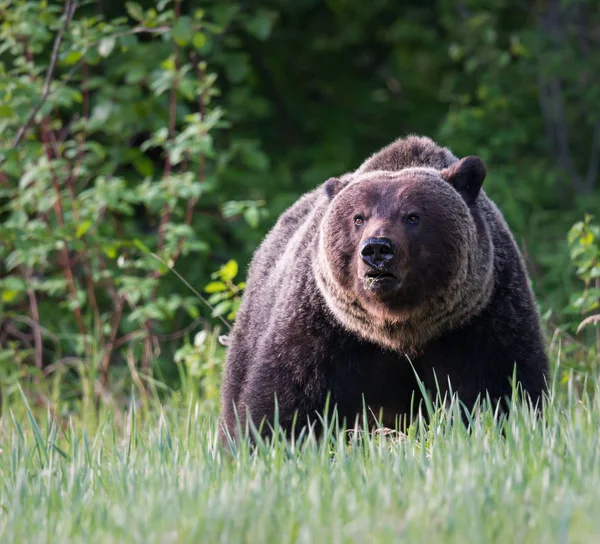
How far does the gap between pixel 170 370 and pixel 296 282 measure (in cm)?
356

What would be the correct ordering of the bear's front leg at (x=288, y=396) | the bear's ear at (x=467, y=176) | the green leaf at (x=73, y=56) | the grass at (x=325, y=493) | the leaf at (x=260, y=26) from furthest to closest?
the leaf at (x=260, y=26), the green leaf at (x=73, y=56), the bear's ear at (x=467, y=176), the bear's front leg at (x=288, y=396), the grass at (x=325, y=493)

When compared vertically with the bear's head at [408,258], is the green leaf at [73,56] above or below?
above

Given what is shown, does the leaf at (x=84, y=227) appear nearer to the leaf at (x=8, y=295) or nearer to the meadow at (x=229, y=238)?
the meadow at (x=229, y=238)

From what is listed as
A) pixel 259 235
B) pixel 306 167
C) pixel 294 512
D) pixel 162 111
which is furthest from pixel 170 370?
pixel 294 512

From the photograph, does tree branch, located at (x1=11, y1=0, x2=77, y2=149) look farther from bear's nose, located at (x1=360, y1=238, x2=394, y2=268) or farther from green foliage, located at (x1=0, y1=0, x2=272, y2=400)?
bear's nose, located at (x1=360, y1=238, x2=394, y2=268)

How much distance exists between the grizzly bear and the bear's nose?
52 mm

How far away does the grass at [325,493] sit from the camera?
9.07ft

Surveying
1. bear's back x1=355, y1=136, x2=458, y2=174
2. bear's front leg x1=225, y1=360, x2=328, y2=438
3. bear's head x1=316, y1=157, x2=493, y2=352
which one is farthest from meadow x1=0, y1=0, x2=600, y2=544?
bear's back x1=355, y1=136, x2=458, y2=174

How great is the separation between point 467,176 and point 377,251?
86cm

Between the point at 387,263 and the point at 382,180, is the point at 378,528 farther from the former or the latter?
the point at 382,180

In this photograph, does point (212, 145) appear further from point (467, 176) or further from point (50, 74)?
point (467, 176)

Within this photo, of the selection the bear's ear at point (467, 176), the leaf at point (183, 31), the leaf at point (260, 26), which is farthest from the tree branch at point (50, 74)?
the bear's ear at point (467, 176)

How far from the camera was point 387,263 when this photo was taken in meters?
4.41

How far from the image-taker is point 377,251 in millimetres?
4387
